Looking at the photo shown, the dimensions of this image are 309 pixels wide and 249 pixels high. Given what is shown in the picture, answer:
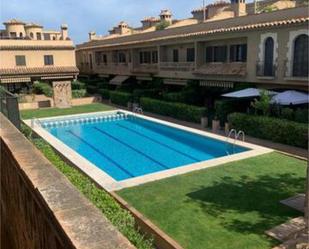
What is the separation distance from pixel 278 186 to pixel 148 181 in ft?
16.4

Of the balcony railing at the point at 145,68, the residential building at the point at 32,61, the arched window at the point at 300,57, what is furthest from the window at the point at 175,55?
the residential building at the point at 32,61

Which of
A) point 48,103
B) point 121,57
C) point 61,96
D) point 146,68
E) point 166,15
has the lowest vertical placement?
point 48,103

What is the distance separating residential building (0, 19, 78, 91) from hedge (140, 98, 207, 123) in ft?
51.0

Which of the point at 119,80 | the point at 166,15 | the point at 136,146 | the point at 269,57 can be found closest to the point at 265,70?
the point at 269,57

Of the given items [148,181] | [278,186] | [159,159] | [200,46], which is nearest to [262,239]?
[278,186]

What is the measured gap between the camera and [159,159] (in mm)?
18531

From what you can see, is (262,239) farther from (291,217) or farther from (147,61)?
(147,61)

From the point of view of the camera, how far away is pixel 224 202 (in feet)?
36.0

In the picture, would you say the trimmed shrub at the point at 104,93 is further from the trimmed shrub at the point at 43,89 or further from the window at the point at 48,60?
the window at the point at 48,60

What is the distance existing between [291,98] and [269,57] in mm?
4067

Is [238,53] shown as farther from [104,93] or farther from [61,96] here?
[104,93]

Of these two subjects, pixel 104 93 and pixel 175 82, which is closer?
pixel 175 82

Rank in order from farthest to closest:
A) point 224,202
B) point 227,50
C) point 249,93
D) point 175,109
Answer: point 175,109 → point 227,50 → point 249,93 → point 224,202

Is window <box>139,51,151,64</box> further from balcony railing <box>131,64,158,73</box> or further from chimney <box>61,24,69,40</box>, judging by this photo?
chimney <box>61,24,69,40</box>
